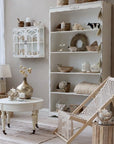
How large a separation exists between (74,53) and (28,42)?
3.35ft

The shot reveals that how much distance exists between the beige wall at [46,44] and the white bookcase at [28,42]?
0.48 feet

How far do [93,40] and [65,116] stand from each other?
2.01m

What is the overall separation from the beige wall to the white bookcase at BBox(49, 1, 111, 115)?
29cm

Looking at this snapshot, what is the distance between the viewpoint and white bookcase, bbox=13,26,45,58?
6.04 meters

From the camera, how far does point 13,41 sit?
6402 millimetres

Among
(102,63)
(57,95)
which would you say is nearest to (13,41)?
(57,95)

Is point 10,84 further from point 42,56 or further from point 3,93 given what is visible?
point 42,56

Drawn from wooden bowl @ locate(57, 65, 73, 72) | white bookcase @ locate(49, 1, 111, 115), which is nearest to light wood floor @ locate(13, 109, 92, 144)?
white bookcase @ locate(49, 1, 111, 115)

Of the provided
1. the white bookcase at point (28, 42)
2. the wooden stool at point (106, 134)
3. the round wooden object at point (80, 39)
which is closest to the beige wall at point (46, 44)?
the white bookcase at point (28, 42)

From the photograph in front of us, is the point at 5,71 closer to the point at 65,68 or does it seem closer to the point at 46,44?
the point at 46,44

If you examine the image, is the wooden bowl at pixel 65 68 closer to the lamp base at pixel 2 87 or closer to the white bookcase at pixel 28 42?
the white bookcase at pixel 28 42

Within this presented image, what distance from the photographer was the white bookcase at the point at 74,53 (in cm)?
525

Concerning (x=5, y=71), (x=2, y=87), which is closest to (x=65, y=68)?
(x=5, y=71)

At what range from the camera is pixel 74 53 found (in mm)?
5828
